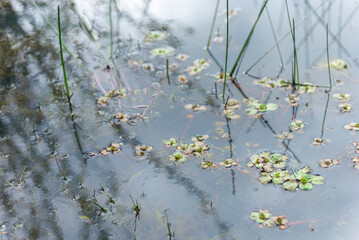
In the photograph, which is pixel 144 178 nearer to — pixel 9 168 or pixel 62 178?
pixel 62 178

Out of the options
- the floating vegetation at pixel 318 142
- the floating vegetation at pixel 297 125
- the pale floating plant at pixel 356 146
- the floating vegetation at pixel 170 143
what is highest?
the floating vegetation at pixel 170 143

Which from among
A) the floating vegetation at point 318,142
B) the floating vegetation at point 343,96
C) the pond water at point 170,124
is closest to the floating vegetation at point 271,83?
the pond water at point 170,124

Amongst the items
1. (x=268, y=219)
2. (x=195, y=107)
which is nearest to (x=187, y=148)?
(x=195, y=107)

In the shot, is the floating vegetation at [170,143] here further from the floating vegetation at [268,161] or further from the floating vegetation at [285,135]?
the floating vegetation at [285,135]

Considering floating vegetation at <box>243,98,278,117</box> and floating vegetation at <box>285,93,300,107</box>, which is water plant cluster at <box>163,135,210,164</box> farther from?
floating vegetation at <box>285,93,300,107</box>

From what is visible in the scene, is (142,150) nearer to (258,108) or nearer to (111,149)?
(111,149)

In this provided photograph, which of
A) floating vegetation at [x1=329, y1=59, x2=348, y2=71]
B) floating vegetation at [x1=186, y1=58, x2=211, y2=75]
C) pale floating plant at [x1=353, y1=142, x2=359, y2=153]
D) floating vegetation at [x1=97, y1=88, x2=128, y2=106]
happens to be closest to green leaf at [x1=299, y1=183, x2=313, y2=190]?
pale floating plant at [x1=353, y1=142, x2=359, y2=153]

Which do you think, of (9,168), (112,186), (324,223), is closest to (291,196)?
(324,223)
